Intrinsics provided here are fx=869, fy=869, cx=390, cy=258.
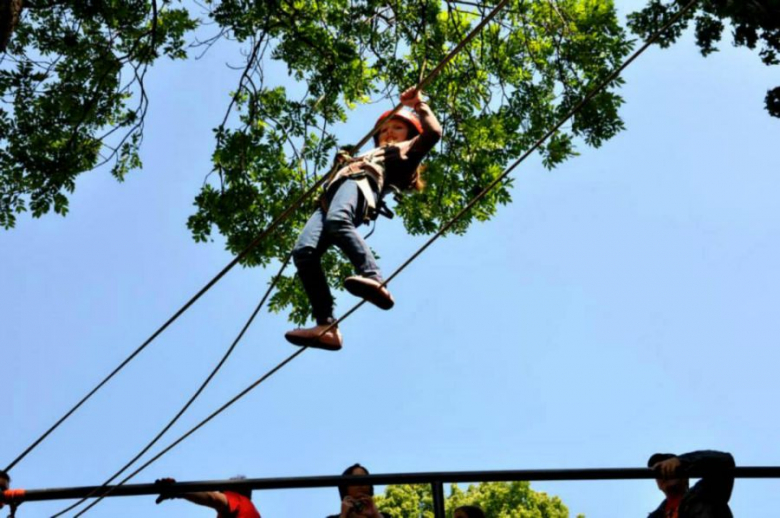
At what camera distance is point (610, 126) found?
8.59 m

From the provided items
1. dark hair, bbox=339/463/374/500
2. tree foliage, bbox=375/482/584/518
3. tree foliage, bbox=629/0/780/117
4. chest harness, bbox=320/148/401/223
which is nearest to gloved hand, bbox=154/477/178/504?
dark hair, bbox=339/463/374/500

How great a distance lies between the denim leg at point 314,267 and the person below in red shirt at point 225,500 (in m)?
0.97

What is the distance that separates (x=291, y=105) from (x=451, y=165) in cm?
178

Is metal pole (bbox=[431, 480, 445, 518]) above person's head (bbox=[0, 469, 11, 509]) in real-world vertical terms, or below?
below

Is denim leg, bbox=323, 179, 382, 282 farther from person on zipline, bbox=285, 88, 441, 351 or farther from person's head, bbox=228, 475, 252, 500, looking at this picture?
person's head, bbox=228, 475, 252, 500

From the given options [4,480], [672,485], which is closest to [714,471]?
[672,485]

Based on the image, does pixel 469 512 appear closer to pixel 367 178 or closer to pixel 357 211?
pixel 357 211

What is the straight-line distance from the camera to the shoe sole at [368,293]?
4.29 meters

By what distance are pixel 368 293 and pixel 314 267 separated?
0.43 meters

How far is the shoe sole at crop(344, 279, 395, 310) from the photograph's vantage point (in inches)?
169

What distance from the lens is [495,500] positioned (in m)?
22.3

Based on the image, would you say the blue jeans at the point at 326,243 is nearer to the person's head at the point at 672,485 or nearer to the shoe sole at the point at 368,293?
the shoe sole at the point at 368,293

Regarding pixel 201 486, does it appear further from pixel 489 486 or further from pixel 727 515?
pixel 489 486

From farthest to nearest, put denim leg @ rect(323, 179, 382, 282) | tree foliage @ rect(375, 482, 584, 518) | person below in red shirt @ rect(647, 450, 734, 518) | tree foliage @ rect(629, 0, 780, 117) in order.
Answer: tree foliage @ rect(375, 482, 584, 518) → tree foliage @ rect(629, 0, 780, 117) → denim leg @ rect(323, 179, 382, 282) → person below in red shirt @ rect(647, 450, 734, 518)
